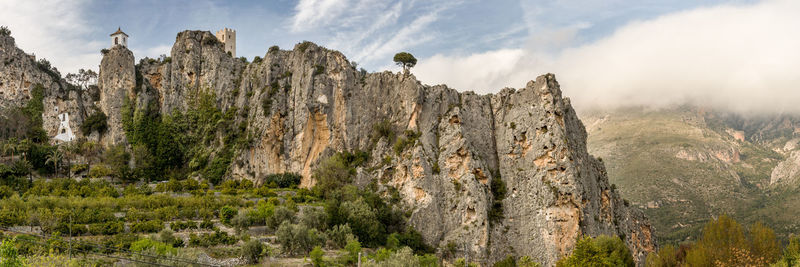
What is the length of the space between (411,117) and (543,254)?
25111 mm

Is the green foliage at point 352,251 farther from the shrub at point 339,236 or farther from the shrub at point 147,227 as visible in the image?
the shrub at point 147,227

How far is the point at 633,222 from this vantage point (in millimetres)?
70250

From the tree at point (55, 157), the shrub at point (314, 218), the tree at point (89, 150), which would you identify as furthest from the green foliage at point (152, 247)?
the tree at point (89, 150)

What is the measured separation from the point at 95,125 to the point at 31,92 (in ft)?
41.8

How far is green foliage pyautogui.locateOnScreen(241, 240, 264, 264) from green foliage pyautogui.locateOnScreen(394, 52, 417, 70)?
4377 centimetres

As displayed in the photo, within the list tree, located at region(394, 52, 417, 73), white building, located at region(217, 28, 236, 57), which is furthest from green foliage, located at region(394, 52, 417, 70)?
white building, located at region(217, 28, 236, 57)

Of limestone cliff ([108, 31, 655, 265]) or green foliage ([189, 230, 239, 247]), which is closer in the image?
green foliage ([189, 230, 239, 247])

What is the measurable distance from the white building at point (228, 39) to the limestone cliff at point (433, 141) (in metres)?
8.04

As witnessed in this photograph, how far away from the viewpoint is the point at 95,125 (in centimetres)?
8069

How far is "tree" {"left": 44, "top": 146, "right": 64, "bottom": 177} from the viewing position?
6950 centimetres

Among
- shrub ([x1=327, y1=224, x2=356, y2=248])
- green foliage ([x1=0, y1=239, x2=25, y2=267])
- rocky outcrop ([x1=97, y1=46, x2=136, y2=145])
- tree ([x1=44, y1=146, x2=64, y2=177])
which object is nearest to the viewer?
green foliage ([x1=0, y1=239, x2=25, y2=267])

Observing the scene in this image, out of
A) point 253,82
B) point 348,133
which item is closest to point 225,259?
point 348,133

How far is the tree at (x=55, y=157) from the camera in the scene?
69500mm

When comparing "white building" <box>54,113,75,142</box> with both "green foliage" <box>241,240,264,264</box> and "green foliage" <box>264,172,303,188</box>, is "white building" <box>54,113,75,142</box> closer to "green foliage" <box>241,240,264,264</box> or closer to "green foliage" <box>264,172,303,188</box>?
"green foliage" <box>264,172,303,188</box>
